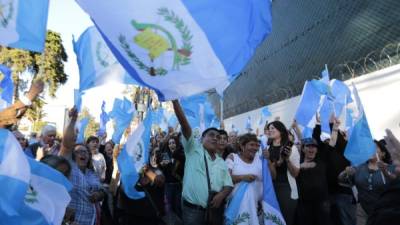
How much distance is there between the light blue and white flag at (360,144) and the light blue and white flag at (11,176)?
3.93 metres

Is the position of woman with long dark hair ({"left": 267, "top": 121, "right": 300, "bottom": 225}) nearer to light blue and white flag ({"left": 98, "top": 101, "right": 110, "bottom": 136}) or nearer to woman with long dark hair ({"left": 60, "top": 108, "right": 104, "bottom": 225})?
woman with long dark hair ({"left": 60, "top": 108, "right": 104, "bottom": 225})

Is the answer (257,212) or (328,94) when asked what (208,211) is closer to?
(257,212)

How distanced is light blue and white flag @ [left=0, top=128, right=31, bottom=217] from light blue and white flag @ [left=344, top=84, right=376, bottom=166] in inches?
155

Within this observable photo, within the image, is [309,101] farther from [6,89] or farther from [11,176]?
[11,176]

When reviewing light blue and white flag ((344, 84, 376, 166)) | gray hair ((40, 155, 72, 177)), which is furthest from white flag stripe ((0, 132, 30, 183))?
light blue and white flag ((344, 84, 376, 166))

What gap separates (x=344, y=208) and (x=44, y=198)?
4.34 meters

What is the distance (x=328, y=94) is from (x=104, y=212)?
4.59 m

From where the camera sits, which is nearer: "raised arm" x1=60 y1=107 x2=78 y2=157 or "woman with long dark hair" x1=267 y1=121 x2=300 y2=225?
"raised arm" x1=60 y1=107 x2=78 y2=157

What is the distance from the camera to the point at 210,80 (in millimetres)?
3441

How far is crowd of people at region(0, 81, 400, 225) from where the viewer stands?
4422 mm

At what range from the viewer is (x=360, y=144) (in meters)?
5.41

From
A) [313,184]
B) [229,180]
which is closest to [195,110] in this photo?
[313,184]

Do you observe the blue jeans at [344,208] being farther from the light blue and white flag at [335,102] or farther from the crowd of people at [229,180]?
the light blue and white flag at [335,102]

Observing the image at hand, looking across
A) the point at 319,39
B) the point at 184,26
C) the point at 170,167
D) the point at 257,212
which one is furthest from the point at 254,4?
the point at 319,39
